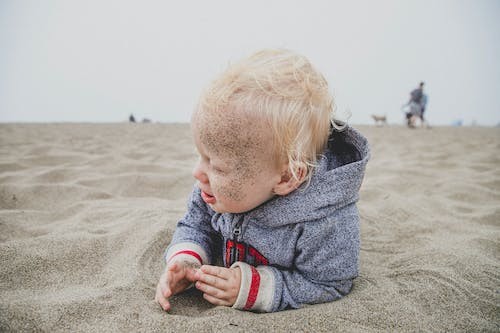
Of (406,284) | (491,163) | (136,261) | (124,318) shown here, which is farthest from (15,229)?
(491,163)

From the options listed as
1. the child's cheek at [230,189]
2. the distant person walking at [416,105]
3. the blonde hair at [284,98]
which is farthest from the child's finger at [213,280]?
the distant person walking at [416,105]

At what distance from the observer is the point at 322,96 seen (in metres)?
1.24

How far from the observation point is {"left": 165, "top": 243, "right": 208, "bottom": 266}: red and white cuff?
146 cm

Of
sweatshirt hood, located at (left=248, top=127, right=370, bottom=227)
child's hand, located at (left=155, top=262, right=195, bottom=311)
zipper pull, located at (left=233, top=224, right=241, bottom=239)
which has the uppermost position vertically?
sweatshirt hood, located at (left=248, top=127, right=370, bottom=227)

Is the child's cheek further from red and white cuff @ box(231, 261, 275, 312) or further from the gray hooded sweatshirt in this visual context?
red and white cuff @ box(231, 261, 275, 312)

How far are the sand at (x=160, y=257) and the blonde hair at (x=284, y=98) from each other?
55 centimetres

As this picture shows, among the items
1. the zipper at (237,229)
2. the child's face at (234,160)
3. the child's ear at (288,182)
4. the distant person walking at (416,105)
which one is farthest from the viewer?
the distant person walking at (416,105)

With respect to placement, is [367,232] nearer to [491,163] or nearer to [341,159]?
[341,159]

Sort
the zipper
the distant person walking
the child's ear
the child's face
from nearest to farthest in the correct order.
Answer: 1. the child's face
2. the child's ear
3. the zipper
4. the distant person walking

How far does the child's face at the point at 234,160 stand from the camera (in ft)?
3.75

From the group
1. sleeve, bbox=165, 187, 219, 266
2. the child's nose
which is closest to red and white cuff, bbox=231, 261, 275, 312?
sleeve, bbox=165, 187, 219, 266

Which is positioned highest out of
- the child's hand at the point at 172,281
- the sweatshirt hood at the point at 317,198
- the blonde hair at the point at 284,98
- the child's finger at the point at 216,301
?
the blonde hair at the point at 284,98

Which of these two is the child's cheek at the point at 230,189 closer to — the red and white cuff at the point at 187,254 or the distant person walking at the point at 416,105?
the red and white cuff at the point at 187,254

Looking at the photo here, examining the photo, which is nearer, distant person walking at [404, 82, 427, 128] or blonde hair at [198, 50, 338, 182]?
blonde hair at [198, 50, 338, 182]
